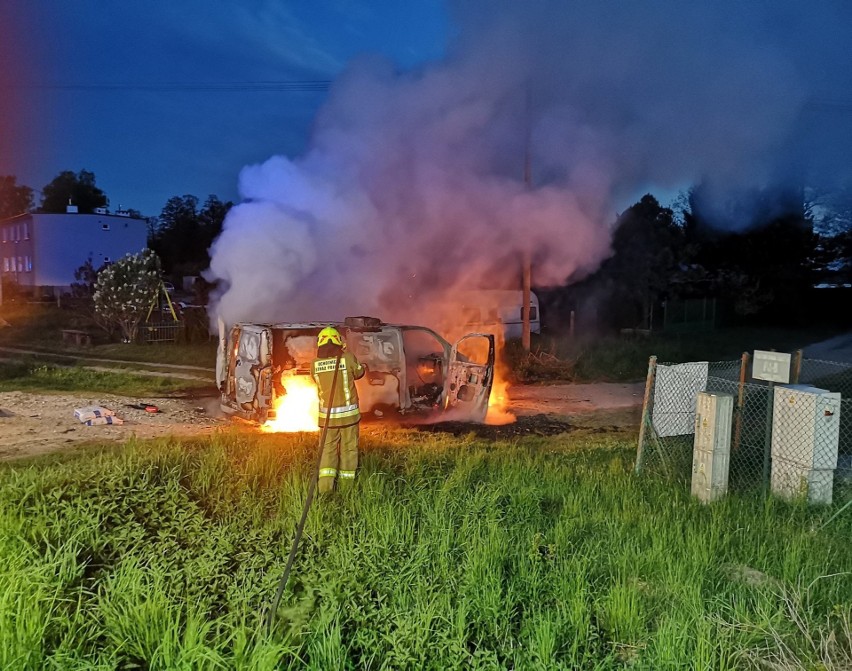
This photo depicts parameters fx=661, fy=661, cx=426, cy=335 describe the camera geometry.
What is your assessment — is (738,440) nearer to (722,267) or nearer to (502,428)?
(502,428)

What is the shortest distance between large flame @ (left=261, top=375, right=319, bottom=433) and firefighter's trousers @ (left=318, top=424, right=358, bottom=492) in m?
2.91

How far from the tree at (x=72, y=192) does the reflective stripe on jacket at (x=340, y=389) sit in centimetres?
6598

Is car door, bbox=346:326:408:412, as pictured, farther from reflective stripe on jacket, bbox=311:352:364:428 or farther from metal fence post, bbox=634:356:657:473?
metal fence post, bbox=634:356:657:473

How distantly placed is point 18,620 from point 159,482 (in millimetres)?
2338

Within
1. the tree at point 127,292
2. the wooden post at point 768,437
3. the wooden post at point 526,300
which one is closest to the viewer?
the wooden post at point 768,437

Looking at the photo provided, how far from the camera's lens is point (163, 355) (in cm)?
2039

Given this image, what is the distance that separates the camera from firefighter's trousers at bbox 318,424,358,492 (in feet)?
20.8

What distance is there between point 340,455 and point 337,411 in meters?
0.45

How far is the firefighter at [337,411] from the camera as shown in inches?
252

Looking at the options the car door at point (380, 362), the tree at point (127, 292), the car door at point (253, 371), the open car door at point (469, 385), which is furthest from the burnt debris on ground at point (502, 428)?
the tree at point (127, 292)

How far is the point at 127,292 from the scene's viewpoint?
73.6 feet

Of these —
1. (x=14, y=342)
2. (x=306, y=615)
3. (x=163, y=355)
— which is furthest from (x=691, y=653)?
(x=14, y=342)

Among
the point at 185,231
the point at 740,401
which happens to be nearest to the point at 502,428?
the point at 740,401

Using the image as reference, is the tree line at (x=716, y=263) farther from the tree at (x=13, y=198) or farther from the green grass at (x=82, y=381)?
the tree at (x=13, y=198)
